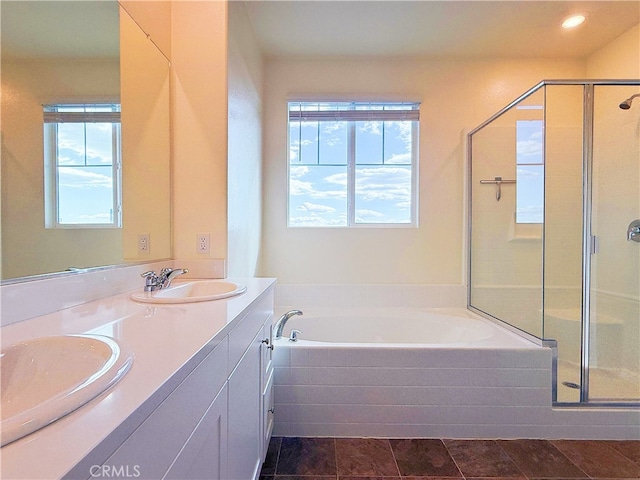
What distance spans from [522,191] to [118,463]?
2490 millimetres

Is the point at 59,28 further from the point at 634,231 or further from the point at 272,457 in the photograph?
the point at 634,231

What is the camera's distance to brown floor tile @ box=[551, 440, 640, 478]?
1.43 metres

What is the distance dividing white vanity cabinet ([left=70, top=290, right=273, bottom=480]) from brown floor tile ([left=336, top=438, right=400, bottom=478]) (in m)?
0.42

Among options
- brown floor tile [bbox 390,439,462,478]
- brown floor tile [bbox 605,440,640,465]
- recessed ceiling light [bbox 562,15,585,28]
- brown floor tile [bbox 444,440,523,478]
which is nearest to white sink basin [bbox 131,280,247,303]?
brown floor tile [bbox 390,439,462,478]

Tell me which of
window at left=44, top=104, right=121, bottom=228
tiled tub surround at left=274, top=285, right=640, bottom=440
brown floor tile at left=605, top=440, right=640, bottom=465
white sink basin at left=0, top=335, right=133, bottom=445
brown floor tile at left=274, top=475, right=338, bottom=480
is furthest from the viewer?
tiled tub surround at left=274, top=285, right=640, bottom=440

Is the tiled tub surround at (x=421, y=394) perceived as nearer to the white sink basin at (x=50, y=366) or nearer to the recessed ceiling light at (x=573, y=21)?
the white sink basin at (x=50, y=366)

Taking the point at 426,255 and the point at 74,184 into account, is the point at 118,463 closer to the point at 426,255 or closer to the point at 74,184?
the point at 74,184

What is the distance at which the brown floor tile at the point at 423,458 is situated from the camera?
55.8 inches

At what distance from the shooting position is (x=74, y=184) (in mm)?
1028

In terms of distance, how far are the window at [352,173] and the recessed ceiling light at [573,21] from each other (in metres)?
1.14

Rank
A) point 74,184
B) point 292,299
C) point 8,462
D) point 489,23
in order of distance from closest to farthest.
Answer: point 8,462 → point 74,184 → point 489,23 → point 292,299

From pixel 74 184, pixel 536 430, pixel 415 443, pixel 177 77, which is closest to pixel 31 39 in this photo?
pixel 74 184

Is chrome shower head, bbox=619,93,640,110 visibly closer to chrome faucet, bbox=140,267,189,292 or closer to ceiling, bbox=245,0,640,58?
ceiling, bbox=245,0,640,58

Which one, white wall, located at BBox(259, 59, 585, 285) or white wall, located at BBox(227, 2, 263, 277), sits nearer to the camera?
white wall, located at BBox(227, 2, 263, 277)
